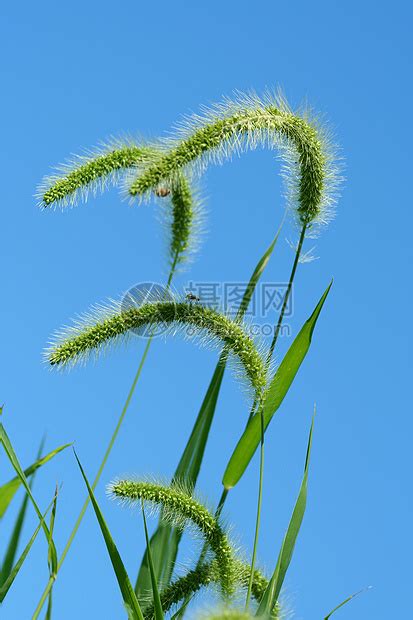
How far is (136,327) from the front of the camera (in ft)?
9.02

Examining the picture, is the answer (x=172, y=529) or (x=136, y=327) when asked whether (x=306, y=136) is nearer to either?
(x=136, y=327)

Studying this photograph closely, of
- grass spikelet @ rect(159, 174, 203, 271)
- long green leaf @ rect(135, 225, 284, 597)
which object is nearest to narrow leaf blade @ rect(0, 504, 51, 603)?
long green leaf @ rect(135, 225, 284, 597)

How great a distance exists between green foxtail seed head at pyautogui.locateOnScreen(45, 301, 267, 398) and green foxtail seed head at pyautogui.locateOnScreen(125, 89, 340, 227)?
436 millimetres

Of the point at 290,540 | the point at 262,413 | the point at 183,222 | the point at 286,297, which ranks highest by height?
the point at 183,222

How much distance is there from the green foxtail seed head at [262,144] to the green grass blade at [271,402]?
1.86 feet

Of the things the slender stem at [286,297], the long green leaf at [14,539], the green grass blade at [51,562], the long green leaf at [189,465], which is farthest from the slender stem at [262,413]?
Result: the long green leaf at [14,539]

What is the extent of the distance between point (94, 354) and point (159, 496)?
51cm

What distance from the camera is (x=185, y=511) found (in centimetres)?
263

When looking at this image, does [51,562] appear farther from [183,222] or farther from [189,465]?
[183,222]

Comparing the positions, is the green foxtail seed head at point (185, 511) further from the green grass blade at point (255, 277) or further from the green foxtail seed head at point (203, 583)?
the green grass blade at point (255, 277)

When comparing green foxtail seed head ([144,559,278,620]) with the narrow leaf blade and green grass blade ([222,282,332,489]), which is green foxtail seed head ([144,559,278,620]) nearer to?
green grass blade ([222,282,332,489])

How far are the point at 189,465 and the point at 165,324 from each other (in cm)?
75

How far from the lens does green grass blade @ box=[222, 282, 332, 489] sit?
9.11ft

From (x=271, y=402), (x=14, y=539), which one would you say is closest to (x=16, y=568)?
(x=14, y=539)
